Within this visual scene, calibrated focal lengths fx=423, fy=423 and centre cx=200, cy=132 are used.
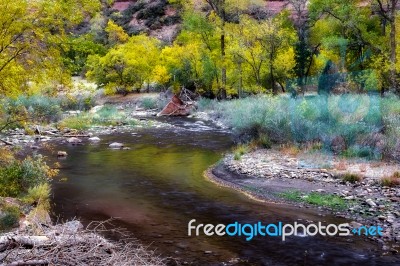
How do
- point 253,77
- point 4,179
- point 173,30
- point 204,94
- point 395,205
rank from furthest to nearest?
point 173,30 → point 204,94 → point 253,77 → point 4,179 → point 395,205

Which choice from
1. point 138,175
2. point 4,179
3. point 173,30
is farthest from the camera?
point 173,30

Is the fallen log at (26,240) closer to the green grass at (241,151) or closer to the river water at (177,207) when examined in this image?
the river water at (177,207)

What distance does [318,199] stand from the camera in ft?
36.9

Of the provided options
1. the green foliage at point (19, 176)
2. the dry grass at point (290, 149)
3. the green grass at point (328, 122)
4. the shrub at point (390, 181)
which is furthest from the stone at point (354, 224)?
the green foliage at point (19, 176)

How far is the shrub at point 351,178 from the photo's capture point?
12380mm

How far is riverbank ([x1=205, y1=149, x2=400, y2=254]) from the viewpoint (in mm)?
9742

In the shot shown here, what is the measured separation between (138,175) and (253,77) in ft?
75.8

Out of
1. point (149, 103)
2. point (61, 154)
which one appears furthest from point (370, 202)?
point (149, 103)

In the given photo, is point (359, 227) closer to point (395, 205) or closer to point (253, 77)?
point (395, 205)

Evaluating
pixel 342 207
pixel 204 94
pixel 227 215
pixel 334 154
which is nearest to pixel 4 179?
pixel 227 215

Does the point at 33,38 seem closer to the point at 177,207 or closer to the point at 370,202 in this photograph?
the point at 177,207

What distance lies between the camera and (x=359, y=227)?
30.6 feet

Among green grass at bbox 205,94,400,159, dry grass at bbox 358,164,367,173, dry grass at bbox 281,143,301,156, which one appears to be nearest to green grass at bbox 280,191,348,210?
dry grass at bbox 358,164,367,173

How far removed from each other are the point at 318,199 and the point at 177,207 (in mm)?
3755
